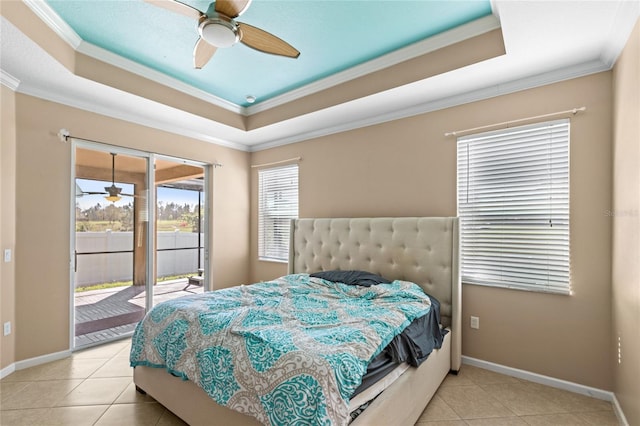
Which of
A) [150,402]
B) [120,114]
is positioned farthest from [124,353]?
[120,114]

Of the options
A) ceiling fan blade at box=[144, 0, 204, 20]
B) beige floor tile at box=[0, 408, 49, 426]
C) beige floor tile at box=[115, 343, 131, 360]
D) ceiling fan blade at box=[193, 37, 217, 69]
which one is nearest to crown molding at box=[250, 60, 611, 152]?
ceiling fan blade at box=[193, 37, 217, 69]

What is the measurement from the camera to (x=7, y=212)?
275 cm

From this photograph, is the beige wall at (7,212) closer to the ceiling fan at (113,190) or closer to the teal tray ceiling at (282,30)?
the ceiling fan at (113,190)

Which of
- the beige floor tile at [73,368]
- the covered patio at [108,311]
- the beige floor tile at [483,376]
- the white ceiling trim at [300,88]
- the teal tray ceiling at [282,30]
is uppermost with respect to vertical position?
the teal tray ceiling at [282,30]

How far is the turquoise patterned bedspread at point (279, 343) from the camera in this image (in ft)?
4.67

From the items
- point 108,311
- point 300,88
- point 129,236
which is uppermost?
point 300,88

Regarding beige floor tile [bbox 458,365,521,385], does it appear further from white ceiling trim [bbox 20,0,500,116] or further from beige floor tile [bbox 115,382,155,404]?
white ceiling trim [bbox 20,0,500,116]

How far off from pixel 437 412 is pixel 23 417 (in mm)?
2988

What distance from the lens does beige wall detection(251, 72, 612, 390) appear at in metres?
2.41

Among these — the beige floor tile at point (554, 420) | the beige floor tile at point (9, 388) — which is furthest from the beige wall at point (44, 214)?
the beige floor tile at point (554, 420)

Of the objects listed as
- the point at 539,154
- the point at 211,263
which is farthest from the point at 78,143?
the point at 539,154

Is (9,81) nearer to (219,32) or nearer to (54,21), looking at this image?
(54,21)

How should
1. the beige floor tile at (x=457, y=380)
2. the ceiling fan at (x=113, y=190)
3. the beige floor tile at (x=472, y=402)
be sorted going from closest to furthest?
the beige floor tile at (x=472, y=402)
the beige floor tile at (x=457, y=380)
the ceiling fan at (x=113, y=190)

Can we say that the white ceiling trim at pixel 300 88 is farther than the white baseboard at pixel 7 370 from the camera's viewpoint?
No
